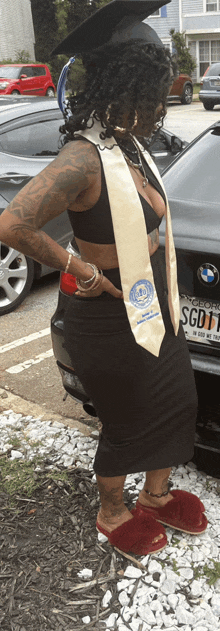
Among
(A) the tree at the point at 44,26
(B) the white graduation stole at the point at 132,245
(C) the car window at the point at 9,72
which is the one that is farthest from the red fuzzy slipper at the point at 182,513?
(A) the tree at the point at 44,26

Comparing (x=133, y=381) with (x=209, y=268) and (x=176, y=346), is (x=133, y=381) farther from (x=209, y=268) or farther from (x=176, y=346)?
(x=209, y=268)

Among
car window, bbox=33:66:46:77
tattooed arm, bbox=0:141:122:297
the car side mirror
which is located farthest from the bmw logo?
car window, bbox=33:66:46:77

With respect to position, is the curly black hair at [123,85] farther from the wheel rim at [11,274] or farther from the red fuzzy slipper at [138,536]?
the wheel rim at [11,274]

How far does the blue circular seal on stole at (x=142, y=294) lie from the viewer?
80.7 inches

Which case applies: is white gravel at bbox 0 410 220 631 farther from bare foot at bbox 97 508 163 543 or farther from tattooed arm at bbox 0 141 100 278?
tattooed arm at bbox 0 141 100 278

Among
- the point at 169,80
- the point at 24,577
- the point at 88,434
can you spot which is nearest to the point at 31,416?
the point at 88,434

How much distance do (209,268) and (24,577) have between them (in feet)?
4.41

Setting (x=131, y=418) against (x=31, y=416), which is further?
(x=31, y=416)

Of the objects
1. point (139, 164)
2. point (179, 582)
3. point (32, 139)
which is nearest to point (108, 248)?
point (139, 164)

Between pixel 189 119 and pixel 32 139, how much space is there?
15277 mm

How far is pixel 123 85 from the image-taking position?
1889mm

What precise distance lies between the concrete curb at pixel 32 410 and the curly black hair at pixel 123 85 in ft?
6.13

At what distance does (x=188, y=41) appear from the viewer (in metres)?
35.0

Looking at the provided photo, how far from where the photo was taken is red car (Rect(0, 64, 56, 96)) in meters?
20.6
